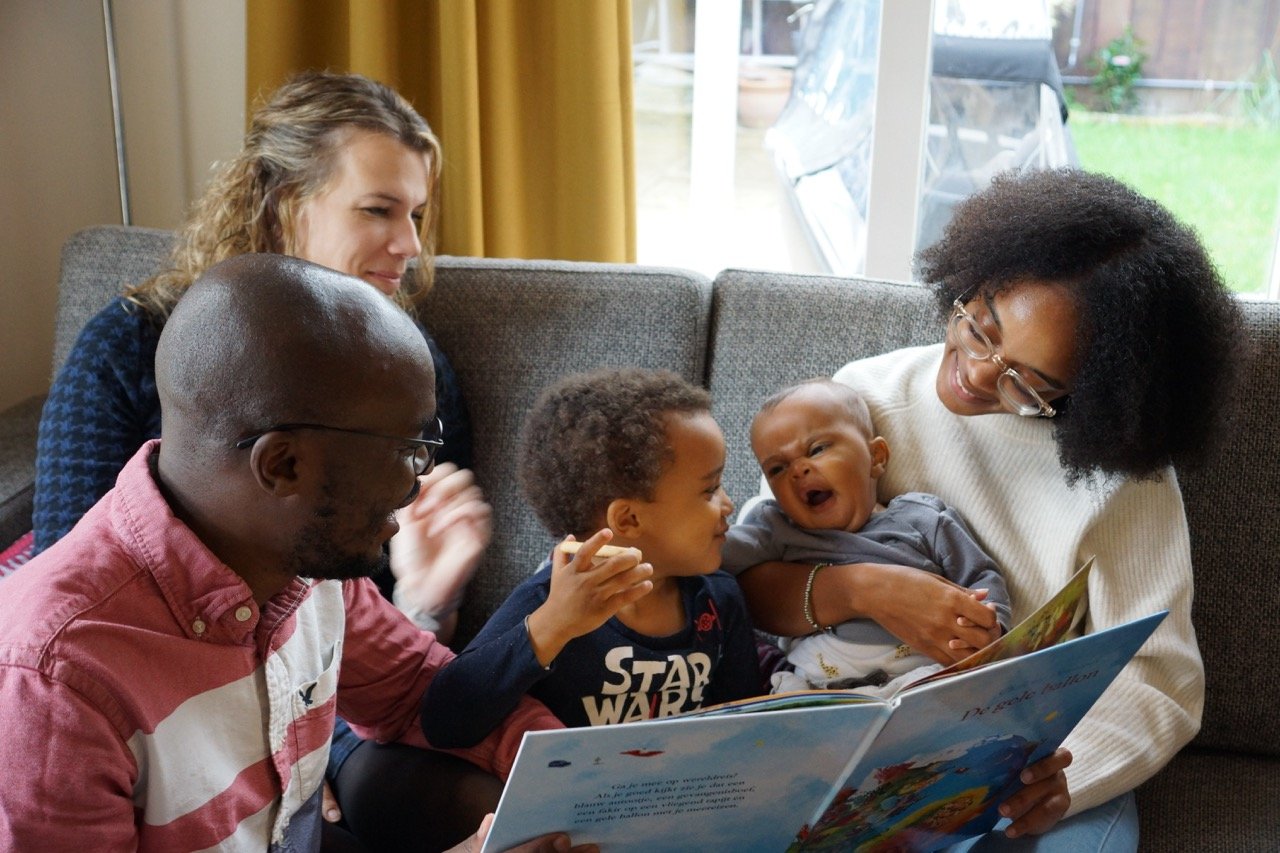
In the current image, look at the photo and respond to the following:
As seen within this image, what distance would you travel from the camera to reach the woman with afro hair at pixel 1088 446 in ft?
4.75

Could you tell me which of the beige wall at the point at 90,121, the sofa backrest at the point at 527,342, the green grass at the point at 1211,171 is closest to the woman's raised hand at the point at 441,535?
the sofa backrest at the point at 527,342

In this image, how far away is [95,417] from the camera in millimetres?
1794

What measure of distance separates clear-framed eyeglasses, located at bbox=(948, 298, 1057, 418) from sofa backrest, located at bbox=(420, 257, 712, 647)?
58cm

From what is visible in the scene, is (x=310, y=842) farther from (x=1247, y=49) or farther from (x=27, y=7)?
(x=1247, y=49)

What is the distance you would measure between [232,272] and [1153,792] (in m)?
1.40

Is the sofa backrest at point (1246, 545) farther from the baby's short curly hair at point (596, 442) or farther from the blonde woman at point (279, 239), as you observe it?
the blonde woman at point (279, 239)

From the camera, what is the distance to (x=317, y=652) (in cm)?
127

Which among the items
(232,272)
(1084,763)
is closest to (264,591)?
(232,272)

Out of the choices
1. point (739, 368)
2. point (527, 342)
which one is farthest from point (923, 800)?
point (527, 342)

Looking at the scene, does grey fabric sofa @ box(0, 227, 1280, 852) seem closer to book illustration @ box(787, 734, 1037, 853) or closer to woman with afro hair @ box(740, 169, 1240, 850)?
woman with afro hair @ box(740, 169, 1240, 850)

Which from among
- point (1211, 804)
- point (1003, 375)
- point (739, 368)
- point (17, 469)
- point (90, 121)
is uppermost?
point (90, 121)

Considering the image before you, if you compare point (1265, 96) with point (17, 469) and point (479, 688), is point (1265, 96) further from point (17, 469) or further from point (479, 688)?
point (17, 469)

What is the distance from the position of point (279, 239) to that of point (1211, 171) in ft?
6.71

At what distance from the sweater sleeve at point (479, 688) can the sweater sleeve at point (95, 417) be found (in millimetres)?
667
